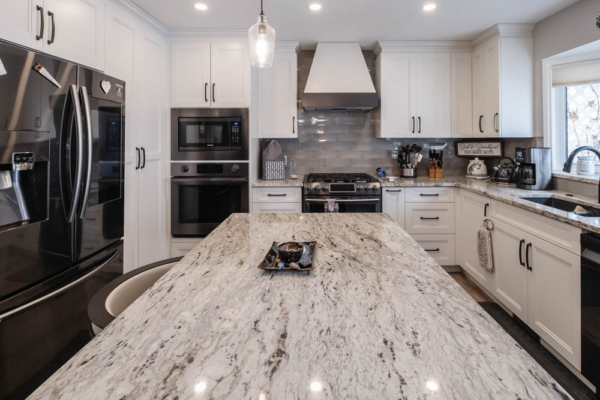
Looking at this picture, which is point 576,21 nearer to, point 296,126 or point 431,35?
point 431,35

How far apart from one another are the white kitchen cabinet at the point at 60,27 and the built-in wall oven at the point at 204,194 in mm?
1279

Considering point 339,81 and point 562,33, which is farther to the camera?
point 339,81

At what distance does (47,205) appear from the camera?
1.68 meters

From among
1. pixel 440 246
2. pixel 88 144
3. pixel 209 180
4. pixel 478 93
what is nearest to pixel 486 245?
pixel 440 246

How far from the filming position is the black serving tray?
111 cm

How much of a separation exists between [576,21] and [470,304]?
294 cm

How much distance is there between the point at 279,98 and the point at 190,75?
91cm

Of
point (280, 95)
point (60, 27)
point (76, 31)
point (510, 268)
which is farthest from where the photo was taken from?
point (280, 95)

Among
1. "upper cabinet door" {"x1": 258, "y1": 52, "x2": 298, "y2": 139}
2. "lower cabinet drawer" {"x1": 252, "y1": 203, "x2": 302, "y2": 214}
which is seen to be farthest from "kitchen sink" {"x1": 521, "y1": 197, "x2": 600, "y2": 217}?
"upper cabinet door" {"x1": 258, "y1": 52, "x2": 298, "y2": 139}

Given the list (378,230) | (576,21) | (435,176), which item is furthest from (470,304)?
(435,176)

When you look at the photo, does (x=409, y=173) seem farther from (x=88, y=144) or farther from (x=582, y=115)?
(x=88, y=144)

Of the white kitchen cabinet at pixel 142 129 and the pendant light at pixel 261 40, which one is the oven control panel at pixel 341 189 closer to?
the white kitchen cabinet at pixel 142 129

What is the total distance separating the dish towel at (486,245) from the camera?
108 inches

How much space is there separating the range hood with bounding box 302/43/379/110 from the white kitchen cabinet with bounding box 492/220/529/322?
174 cm
